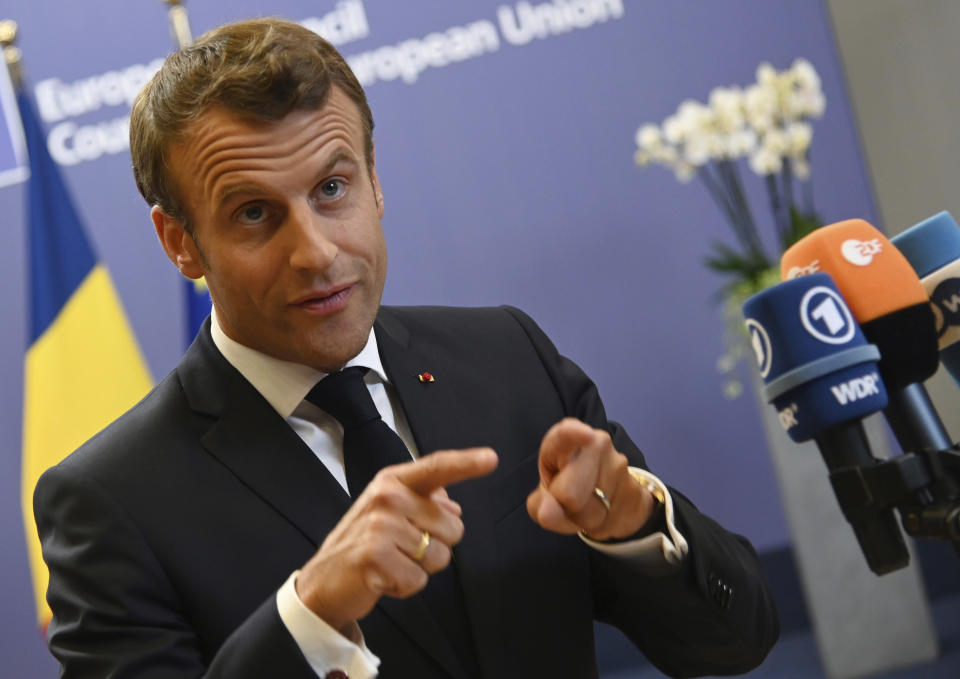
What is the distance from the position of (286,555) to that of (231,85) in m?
0.56

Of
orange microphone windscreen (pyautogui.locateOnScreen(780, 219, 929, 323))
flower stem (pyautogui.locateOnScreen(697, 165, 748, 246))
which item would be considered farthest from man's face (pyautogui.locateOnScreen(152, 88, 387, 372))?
flower stem (pyautogui.locateOnScreen(697, 165, 748, 246))

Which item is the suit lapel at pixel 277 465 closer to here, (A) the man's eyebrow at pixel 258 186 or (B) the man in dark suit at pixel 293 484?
(B) the man in dark suit at pixel 293 484

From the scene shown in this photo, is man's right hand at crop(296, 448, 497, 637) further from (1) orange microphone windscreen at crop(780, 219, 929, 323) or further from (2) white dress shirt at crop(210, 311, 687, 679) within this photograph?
(1) orange microphone windscreen at crop(780, 219, 929, 323)

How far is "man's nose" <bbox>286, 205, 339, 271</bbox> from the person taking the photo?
132 cm

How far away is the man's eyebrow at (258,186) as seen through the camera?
1319 millimetres

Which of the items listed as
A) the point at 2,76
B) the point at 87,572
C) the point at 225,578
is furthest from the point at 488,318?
the point at 2,76

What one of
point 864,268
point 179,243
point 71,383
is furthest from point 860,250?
point 71,383

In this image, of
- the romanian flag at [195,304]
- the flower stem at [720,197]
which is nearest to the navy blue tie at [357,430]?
the romanian flag at [195,304]

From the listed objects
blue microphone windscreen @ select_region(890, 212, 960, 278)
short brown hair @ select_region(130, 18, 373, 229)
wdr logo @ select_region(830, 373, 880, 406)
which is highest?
short brown hair @ select_region(130, 18, 373, 229)

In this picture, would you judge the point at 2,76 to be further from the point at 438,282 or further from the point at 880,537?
the point at 880,537

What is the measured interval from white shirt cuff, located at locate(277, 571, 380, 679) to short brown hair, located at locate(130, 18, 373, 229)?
1.70ft

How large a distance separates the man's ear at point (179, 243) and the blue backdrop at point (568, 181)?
2845mm

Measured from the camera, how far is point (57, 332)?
3715 mm

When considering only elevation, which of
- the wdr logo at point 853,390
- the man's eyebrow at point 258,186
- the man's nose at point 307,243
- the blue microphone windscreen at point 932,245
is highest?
the man's eyebrow at point 258,186
